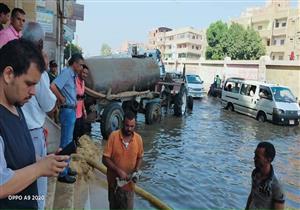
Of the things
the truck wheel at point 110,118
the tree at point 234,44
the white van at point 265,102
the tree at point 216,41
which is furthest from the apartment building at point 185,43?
the truck wheel at point 110,118

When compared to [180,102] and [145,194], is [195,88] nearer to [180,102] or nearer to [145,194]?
[180,102]

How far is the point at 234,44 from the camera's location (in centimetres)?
4762

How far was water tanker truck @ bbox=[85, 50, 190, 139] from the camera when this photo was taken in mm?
9952

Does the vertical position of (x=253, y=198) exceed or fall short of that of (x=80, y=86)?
it falls short

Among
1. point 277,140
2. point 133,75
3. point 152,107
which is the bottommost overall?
point 277,140

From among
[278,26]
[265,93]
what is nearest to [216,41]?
[278,26]

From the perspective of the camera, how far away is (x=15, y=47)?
1875mm

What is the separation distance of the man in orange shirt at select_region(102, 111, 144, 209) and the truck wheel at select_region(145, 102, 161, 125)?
8.71 m

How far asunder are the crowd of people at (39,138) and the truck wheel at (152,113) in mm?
6617

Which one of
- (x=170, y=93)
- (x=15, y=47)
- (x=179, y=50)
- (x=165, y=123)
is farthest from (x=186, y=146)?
(x=179, y=50)

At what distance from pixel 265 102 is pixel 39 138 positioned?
48.7 ft

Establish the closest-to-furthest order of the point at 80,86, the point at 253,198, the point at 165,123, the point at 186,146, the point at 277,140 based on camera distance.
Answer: the point at 253,198, the point at 80,86, the point at 186,146, the point at 277,140, the point at 165,123

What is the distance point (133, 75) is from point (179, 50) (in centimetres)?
7865

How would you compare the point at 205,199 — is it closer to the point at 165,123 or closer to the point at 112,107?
the point at 112,107
